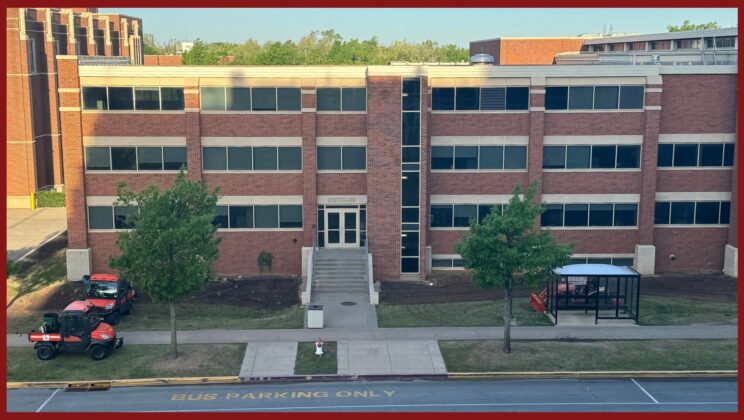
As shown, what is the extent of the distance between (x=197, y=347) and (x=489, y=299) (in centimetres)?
1439

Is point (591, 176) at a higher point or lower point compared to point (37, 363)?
higher

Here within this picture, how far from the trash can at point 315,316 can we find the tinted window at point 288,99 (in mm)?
12795

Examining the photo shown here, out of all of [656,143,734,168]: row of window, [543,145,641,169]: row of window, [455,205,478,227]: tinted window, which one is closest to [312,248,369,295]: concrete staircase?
[455,205,478,227]: tinted window

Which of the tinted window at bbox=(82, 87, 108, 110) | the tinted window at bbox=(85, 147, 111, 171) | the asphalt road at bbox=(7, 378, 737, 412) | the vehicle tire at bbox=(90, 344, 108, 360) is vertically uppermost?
the tinted window at bbox=(82, 87, 108, 110)

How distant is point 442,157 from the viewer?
4112 cm

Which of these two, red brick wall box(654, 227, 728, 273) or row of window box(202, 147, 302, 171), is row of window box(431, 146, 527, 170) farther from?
red brick wall box(654, 227, 728, 273)

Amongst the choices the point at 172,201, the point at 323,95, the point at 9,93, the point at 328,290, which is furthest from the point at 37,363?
the point at 9,93

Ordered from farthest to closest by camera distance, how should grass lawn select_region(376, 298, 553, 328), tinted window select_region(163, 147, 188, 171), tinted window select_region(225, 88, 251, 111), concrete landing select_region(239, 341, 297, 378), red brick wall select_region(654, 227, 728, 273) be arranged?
1. red brick wall select_region(654, 227, 728, 273)
2. tinted window select_region(163, 147, 188, 171)
3. tinted window select_region(225, 88, 251, 111)
4. grass lawn select_region(376, 298, 553, 328)
5. concrete landing select_region(239, 341, 297, 378)

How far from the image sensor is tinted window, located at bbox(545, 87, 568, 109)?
40438 millimetres

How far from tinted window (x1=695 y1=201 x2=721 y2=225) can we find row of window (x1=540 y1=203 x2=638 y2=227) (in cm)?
355

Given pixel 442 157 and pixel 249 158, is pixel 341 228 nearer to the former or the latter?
pixel 249 158

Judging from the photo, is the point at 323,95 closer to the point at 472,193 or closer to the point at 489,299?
the point at 472,193

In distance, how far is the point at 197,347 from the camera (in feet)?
95.9

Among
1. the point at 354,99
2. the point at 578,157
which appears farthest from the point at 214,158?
the point at 578,157
